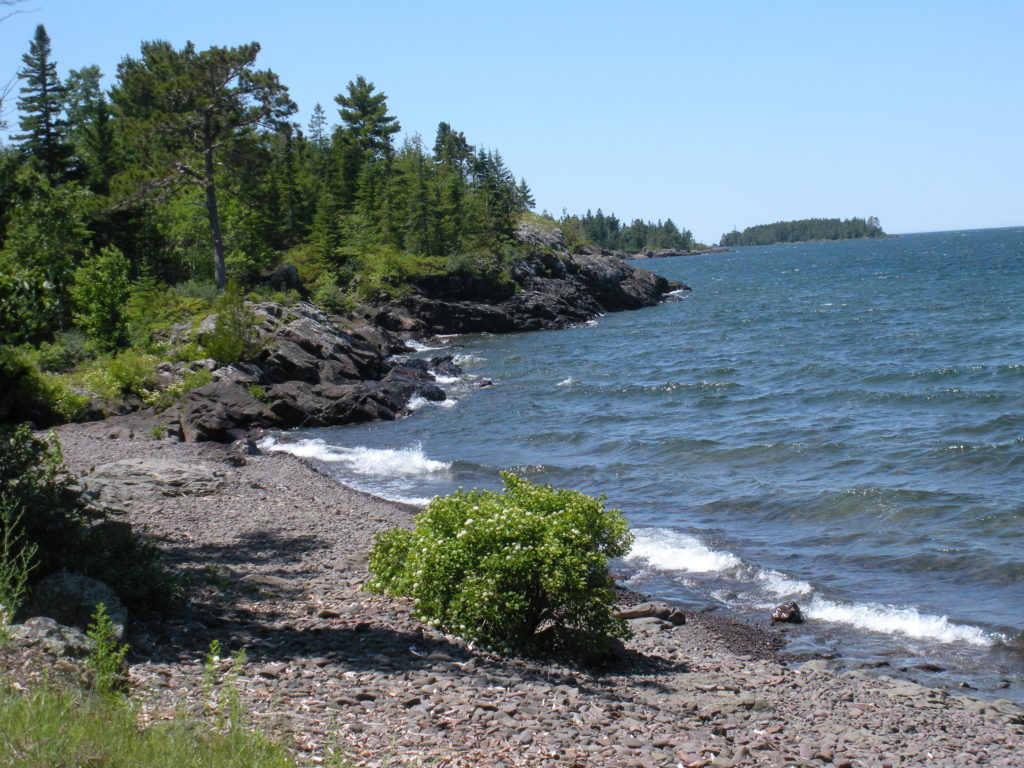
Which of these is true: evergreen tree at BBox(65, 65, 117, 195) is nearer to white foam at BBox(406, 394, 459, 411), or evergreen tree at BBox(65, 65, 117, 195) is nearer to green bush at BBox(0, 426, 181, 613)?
white foam at BBox(406, 394, 459, 411)

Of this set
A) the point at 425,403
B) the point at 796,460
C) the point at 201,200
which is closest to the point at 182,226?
the point at 201,200

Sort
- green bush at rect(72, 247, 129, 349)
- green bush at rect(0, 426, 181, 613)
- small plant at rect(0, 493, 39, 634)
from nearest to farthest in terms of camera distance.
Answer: small plant at rect(0, 493, 39, 634) → green bush at rect(0, 426, 181, 613) → green bush at rect(72, 247, 129, 349)

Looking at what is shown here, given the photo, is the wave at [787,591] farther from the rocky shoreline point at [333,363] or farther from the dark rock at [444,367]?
the dark rock at [444,367]

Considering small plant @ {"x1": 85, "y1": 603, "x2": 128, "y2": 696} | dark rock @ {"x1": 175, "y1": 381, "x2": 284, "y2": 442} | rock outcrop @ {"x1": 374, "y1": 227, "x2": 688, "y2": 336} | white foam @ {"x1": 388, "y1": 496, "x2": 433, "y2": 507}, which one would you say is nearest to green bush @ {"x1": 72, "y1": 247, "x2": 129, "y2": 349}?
dark rock @ {"x1": 175, "y1": 381, "x2": 284, "y2": 442}

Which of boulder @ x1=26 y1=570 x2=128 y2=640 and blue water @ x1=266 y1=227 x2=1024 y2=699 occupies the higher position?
boulder @ x1=26 y1=570 x2=128 y2=640

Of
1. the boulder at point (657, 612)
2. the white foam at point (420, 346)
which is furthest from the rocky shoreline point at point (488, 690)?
the white foam at point (420, 346)

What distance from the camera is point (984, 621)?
43.6 ft

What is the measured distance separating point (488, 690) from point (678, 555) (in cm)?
927

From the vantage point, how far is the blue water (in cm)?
1441

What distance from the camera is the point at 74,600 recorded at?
A: 25.4ft

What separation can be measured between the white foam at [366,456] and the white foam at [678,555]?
28.9 ft

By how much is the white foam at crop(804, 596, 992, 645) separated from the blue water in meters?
0.03

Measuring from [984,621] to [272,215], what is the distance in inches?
2371

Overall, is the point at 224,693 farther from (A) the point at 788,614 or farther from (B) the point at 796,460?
(B) the point at 796,460
